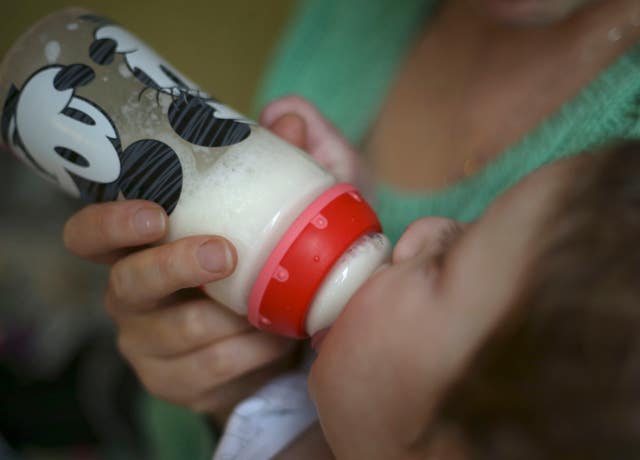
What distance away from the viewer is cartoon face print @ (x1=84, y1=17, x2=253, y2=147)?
0.55 metres

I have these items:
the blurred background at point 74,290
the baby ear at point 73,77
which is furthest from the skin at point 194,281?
the blurred background at point 74,290

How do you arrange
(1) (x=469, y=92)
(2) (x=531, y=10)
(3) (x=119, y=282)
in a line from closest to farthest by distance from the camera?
1. (3) (x=119, y=282)
2. (2) (x=531, y=10)
3. (1) (x=469, y=92)

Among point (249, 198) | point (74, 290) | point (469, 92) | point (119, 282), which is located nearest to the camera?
point (249, 198)

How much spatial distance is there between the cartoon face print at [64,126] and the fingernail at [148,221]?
6cm

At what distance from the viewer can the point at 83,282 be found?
5.02 ft

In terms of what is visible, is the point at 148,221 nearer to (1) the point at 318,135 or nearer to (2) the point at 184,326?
(2) the point at 184,326

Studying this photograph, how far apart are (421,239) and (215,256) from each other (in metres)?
0.19

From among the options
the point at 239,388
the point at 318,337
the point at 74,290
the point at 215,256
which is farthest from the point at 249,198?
the point at 74,290

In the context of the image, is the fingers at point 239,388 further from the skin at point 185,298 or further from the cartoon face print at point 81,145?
the cartoon face print at point 81,145

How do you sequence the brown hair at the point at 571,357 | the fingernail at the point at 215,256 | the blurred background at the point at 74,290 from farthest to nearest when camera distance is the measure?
the blurred background at the point at 74,290 → the fingernail at the point at 215,256 → the brown hair at the point at 571,357

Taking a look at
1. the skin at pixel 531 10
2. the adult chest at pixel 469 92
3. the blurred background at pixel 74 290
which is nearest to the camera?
the skin at pixel 531 10

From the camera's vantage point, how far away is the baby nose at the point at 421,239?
559 mm

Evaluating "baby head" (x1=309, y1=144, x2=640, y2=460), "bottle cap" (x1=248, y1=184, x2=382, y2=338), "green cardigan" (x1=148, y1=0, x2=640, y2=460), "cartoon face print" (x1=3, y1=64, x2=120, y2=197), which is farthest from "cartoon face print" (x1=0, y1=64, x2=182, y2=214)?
"green cardigan" (x1=148, y1=0, x2=640, y2=460)

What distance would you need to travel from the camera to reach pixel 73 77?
23.0 inches
